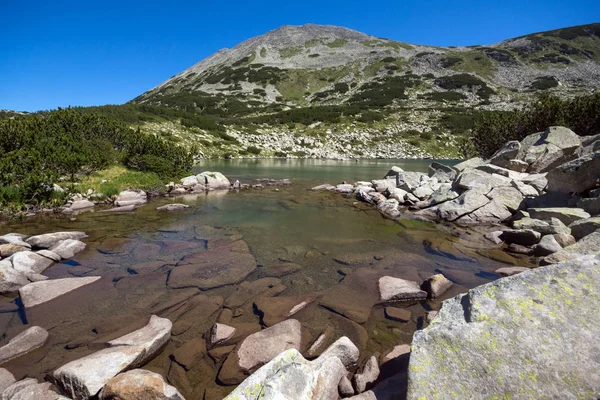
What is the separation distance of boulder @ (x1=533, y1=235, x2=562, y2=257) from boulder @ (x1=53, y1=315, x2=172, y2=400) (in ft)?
35.5

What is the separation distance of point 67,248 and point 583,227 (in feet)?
53.4

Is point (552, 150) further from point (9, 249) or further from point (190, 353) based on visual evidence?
point (9, 249)

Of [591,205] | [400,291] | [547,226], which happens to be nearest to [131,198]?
[400,291]

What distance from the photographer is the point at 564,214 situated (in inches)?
410

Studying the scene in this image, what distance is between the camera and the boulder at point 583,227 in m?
8.82

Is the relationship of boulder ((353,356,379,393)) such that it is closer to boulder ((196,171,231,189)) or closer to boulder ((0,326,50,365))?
boulder ((0,326,50,365))

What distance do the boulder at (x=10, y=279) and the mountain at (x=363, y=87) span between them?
46647mm

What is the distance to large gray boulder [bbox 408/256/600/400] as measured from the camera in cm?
255

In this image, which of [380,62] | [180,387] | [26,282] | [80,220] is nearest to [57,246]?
[26,282]

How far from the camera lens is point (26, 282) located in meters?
6.84

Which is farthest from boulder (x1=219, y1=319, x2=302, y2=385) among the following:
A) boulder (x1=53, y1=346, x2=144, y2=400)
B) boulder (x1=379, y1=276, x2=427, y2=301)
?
boulder (x1=379, y1=276, x2=427, y2=301)

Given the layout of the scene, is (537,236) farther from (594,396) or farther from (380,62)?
(380,62)

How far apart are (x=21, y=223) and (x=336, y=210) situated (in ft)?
47.8

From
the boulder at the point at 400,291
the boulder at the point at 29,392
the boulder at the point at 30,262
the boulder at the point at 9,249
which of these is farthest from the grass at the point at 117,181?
the boulder at the point at 400,291
